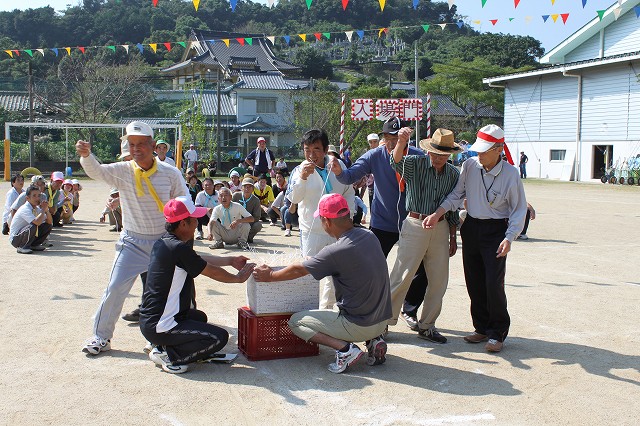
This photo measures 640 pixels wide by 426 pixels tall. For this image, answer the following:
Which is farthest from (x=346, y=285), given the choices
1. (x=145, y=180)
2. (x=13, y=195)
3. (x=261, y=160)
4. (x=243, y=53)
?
(x=243, y=53)

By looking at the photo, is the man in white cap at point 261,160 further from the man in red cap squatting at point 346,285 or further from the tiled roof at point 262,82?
the tiled roof at point 262,82

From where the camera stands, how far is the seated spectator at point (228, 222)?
38.1 feet

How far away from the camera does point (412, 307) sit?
632 cm

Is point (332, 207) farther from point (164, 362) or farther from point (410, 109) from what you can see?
point (410, 109)

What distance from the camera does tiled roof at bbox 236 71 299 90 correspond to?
51381 millimetres

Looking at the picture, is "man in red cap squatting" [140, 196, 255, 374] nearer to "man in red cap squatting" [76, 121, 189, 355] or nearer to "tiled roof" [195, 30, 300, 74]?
"man in red cap squatting" [76, 121, 189, 355]

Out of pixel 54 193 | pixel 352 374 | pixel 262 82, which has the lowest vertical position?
pixel 352 374

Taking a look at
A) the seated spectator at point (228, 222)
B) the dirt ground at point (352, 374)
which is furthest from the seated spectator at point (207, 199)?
the dirt ground at point (352, 374)

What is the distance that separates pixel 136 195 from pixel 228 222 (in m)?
6.12

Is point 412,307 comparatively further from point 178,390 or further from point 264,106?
point 264,106

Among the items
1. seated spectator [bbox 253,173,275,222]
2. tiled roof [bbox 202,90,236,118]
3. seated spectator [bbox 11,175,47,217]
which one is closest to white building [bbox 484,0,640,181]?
tiled roof [bbox 202,90,236,118]

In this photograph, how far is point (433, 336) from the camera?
5.82 metres

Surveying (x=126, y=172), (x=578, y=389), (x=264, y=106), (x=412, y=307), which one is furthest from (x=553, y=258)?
(x=264, y=106)

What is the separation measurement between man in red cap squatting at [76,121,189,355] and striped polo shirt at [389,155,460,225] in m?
1.95
